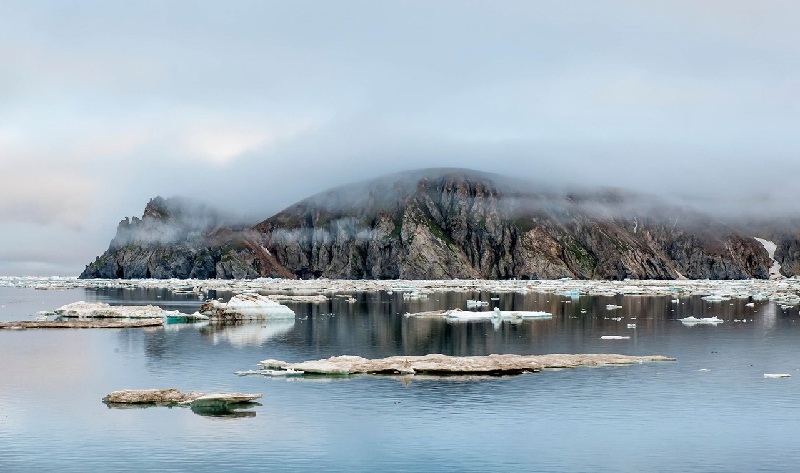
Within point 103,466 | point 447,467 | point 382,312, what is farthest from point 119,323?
point 447,467

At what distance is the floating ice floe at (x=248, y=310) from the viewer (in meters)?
91.1

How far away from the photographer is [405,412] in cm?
4019

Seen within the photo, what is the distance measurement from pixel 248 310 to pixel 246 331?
9.97m

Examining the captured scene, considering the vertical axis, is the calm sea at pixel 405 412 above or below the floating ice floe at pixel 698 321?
below

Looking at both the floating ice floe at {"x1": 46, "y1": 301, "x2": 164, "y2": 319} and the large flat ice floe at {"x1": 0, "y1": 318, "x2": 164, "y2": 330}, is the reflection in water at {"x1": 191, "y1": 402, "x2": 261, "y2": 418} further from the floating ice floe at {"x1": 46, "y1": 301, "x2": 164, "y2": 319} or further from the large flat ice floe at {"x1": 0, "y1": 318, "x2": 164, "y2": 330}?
the floating ice floe at {"x1": 46, "y1": 301, "x2": 164, "y2": 319}

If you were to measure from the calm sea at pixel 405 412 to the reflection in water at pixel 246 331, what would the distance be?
834 millimetres

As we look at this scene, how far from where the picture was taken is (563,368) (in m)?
54.2

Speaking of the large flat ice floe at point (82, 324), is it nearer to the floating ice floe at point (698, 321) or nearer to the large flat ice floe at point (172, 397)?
the large flat ice floe at point (172, 397)

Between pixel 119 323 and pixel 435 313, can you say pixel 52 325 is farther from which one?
pixel 435 313

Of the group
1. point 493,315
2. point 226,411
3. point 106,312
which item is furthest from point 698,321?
point 106,312

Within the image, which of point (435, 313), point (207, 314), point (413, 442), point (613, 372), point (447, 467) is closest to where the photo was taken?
point (447, 467)

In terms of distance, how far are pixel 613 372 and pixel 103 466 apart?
111 ft

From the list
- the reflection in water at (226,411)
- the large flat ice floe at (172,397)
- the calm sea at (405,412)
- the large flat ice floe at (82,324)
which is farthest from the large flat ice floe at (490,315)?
the large flat ice floe at (172,397)

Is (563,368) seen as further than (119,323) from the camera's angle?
No
